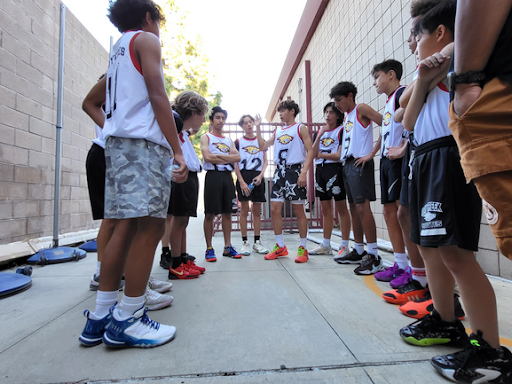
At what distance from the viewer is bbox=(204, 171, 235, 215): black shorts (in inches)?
132

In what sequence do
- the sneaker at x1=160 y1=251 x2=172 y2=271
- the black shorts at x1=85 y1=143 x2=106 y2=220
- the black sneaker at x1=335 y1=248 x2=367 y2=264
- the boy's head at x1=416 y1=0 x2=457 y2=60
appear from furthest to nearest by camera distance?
the black sneaker at x1=335 y1=248 x2=367 y2=264, the sneaker at x1=160 y1=251 x2=172 y2=271, the black shorts at x1=85 y1=143 x2=106 y2=220, the boy's head at x1=416 y1=0 x2=457 y2=60

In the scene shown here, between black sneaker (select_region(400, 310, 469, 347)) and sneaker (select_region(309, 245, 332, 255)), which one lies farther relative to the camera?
sneaker (select_region(309, 245, 332, 255))

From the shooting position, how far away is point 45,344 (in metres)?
1.33

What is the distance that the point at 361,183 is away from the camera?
2.79 m

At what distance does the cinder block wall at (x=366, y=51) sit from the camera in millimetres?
2368

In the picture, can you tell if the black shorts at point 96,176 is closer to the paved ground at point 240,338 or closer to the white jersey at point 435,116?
the paved ground at point 240,338

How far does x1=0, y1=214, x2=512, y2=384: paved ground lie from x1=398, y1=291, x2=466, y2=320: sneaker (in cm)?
6

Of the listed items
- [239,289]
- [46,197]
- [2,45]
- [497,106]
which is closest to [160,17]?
[497,106]

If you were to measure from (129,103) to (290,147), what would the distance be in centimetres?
244

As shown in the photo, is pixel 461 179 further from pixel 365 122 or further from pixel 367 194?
pixel 365 122

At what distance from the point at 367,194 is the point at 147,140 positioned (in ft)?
7.28

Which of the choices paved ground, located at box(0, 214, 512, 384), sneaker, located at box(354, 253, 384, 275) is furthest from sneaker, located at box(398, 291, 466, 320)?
sneaker, located at box(354, 253, 384, 275)

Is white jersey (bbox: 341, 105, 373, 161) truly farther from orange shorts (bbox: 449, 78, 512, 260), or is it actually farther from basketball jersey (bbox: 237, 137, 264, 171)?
orange shorts (bbox: 449, 78, 512, 260)

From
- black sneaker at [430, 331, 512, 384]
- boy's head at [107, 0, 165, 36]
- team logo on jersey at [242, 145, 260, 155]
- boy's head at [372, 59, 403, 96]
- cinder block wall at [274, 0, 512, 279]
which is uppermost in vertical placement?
cinder block wall at [274, 0, 512, 279]
